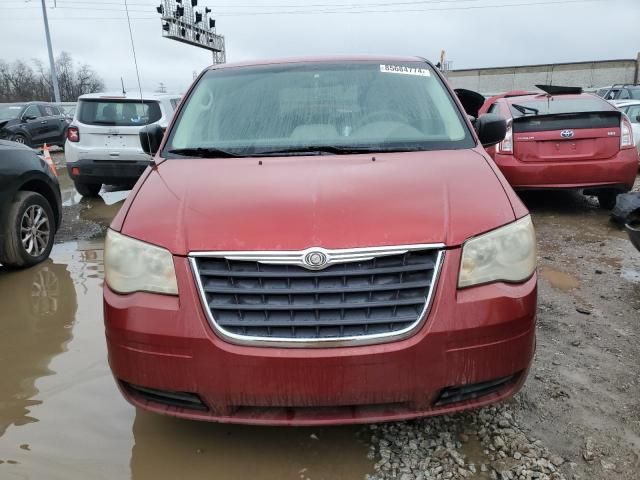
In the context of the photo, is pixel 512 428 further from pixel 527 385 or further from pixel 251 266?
pixel 251 266

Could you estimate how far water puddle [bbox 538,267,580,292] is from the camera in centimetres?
434

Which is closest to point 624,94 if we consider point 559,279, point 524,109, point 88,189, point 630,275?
point 524,109

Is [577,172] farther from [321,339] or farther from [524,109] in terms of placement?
[321,339]

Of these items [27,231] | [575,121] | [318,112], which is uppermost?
[318,112]

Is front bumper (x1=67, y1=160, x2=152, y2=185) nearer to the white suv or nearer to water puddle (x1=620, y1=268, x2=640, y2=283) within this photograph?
the white suv

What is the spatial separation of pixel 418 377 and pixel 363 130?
1541 mm

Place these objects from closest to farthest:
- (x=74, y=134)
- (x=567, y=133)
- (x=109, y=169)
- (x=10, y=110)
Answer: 1. (x=567, y=133)
2. (x=109, y=169)
3. (x=74, y=134)
4. (x=10, y=110)

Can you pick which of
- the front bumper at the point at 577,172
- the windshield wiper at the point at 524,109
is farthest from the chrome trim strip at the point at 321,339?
the windshield wiper at the point at 524,109

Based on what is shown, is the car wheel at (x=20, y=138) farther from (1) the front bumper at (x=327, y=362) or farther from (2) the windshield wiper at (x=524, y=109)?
(1) the front bumper at (x=327, y=362)

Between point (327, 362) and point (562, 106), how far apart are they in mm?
6151

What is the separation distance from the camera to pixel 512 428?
246 cm

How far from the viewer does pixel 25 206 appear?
16.5 ft

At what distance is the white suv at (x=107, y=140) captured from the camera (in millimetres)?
8258

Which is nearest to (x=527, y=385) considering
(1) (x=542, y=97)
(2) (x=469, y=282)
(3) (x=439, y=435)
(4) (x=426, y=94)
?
(3) (x=439, y=435)
